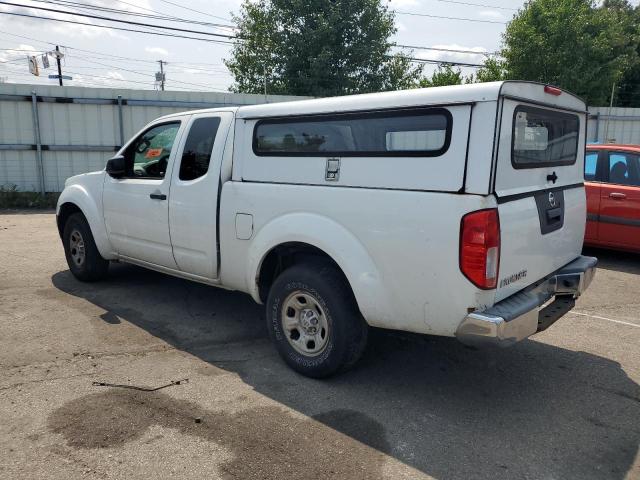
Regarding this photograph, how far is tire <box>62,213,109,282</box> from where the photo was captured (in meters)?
5.93

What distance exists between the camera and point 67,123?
44.4 ft

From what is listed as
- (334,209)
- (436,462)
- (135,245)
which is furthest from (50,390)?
(436,462)

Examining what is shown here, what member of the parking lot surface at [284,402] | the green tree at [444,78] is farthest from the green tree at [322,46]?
the parking lot surface at [284,402]

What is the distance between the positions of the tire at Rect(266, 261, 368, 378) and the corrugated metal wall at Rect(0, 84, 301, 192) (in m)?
11.4

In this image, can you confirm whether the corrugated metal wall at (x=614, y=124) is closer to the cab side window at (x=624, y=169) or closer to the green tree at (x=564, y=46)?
the green tree at (x=564, y=46)

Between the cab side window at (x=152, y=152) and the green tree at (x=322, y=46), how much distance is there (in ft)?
69.6

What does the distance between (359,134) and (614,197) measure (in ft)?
17.9

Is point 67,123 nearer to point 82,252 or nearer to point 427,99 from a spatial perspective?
point 82,252

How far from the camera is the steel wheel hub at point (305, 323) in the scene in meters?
3.73

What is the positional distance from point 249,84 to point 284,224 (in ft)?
91.4

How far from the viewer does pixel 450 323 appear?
3109mm

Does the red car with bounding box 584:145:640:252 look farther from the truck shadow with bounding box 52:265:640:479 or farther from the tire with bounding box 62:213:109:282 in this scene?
the tire with bounding box 62:213:109:282

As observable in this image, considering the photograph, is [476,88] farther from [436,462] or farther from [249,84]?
[249,84]

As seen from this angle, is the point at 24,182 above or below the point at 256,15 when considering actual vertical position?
below
